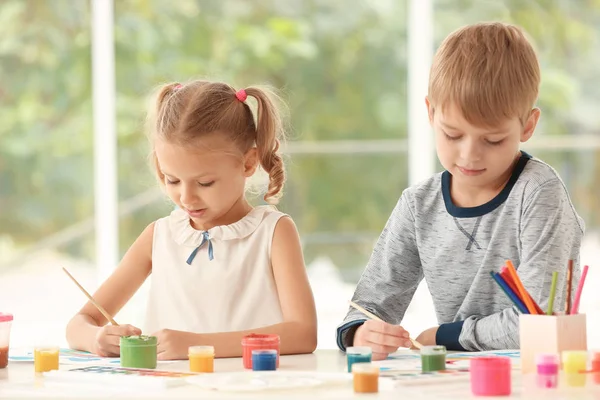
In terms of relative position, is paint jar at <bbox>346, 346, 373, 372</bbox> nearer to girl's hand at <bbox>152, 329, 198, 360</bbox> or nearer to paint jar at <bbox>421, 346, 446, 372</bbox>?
paint jar at <bbox>421, 346, 446, 372</bbox>

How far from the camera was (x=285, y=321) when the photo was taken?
178cm

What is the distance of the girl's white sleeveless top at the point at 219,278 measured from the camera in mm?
1894

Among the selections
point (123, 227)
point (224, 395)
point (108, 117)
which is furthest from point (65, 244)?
point (224, 395)

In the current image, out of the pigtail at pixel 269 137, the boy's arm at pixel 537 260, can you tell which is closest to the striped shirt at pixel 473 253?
the boy's arm at pixel 537 260

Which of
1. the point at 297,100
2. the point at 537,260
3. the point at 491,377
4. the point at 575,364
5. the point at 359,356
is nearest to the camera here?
the point at 491,377

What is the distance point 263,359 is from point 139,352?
20 cm

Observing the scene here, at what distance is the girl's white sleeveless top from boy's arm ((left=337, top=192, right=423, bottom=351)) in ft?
0.60

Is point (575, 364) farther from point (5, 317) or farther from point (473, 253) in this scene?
point (5, 317)

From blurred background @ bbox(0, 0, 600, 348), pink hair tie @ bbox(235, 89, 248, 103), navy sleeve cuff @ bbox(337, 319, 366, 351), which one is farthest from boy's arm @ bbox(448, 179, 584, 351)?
blurred background @ bbox(0, 0, 600, 348)

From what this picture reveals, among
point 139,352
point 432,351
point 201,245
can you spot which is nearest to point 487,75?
point 432,351

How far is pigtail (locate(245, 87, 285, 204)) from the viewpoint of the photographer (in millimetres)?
1930

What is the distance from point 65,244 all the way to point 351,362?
4150 millimetres

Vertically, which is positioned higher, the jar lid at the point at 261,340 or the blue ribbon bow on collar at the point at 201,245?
the blue ribbon bow on collar at the point at 201,245

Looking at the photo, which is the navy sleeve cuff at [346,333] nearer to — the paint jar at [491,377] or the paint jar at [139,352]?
the paint jar at [139,352]
